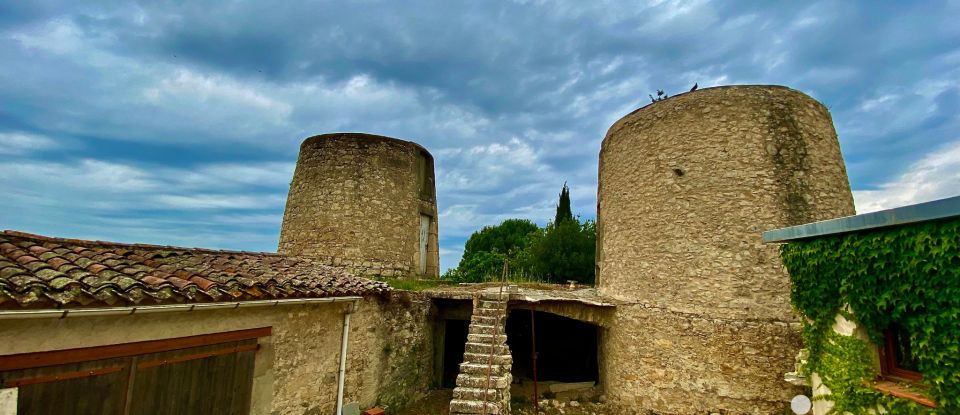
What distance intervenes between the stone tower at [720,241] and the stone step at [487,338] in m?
3.49

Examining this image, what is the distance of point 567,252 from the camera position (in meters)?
21.4

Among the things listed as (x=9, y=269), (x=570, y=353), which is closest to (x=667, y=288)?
(x=570, y=353)

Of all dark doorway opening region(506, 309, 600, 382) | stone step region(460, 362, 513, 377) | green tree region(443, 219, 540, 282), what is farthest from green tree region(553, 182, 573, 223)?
stone step region(460, 362, 513, 377)

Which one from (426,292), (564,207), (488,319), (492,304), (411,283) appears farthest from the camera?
(564,207)

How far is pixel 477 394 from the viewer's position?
757 cm

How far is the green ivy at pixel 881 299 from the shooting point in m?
4.16

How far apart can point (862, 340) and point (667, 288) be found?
4.35m

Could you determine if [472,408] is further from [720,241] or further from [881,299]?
[720,241]

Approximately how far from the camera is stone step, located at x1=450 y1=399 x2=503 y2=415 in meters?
7.20

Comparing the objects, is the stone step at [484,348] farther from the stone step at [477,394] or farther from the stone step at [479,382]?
the stone step at [477,394]

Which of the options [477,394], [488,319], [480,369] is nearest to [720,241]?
[488,319]

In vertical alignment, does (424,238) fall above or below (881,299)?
above

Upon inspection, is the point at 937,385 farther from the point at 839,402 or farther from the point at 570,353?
the point at 570,353

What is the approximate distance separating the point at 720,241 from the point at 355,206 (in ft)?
31.6
